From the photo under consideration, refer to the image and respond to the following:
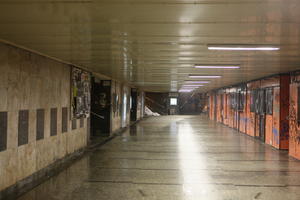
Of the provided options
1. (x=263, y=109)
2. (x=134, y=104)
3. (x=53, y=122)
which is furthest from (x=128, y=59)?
(x=134, y=104)

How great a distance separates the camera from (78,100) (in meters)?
8.49

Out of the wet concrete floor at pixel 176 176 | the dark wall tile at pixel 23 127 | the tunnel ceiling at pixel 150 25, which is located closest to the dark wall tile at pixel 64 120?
the wet concrete floor at pixel 176 176

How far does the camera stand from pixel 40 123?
20.0ft

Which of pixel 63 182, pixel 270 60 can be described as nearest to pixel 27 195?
pixel 63 182

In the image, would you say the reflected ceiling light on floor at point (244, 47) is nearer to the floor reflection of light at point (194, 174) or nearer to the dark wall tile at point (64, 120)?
the floor reflection of light at point (194, 174)

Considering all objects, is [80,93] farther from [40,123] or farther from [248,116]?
[248,116]

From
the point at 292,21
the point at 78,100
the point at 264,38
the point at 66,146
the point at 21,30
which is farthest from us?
the point at 78,100

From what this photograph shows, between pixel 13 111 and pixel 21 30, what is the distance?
1688mm

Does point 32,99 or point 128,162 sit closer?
point 32,99

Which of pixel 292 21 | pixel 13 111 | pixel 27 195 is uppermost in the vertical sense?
pixel 292 21

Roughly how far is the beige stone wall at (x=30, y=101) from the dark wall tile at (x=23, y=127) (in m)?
0.09

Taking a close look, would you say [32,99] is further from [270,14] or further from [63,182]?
[270,14]

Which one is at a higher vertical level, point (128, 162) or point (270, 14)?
point (270, 14)

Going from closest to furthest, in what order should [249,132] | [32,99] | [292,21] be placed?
[292,21] → [32,99] → [249,132]
